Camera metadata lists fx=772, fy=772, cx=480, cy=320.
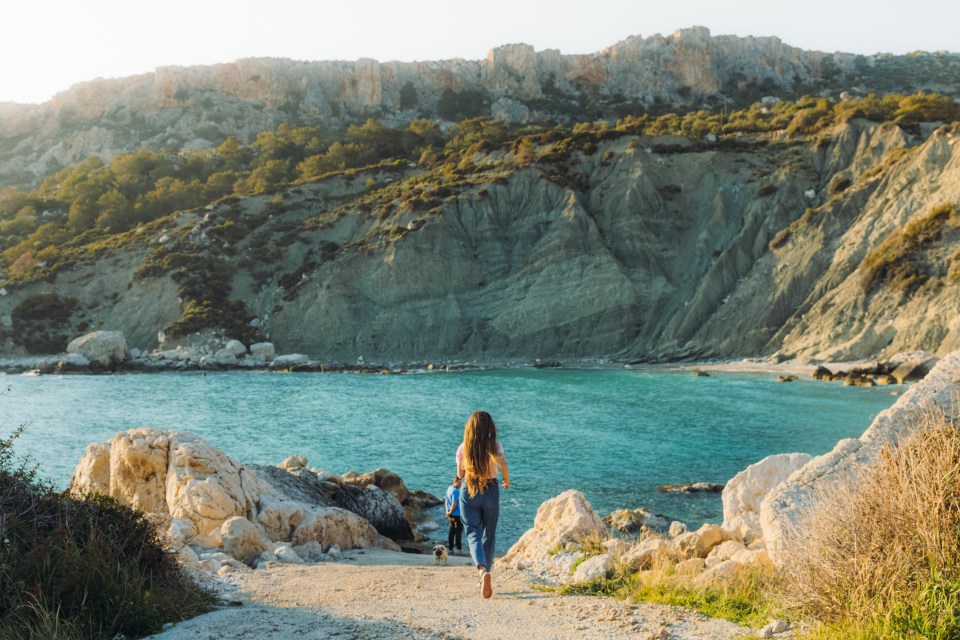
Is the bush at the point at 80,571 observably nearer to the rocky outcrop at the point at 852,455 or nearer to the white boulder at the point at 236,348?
the rocky outcrop at the point at 852,455

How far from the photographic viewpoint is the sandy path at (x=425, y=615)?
21.7 feet

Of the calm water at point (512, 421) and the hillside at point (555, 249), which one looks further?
the hillside at point (555, 249)

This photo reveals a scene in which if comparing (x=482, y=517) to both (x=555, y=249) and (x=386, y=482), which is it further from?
(x=555, y=249)

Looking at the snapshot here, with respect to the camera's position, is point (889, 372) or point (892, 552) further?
point (889, 372)

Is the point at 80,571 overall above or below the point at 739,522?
above

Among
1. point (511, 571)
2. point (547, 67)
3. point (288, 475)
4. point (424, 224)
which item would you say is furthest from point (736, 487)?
point (547, 67)

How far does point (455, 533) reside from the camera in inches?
608

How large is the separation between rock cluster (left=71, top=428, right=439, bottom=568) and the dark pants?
121 centimetres

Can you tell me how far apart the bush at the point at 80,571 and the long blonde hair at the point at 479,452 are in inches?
116

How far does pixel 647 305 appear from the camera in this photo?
58.4 metres

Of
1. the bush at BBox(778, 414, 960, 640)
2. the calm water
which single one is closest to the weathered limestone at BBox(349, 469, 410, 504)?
the calm water

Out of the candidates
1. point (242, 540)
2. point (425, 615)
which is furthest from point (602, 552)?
point (242, 540)

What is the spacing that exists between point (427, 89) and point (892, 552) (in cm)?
11487

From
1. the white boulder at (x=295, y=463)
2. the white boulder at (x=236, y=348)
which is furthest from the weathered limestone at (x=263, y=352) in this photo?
the white boulder at (x=295, y=463)
